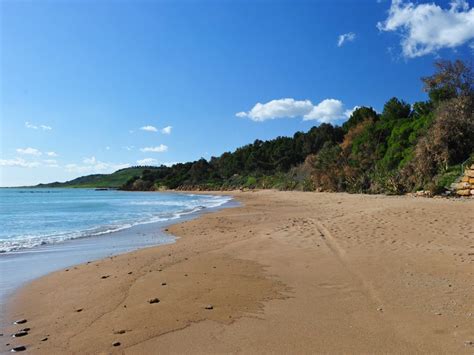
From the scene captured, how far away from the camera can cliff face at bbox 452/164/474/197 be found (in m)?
18.3

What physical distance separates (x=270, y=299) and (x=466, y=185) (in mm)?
17310

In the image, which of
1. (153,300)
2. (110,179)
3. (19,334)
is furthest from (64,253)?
(110,179)

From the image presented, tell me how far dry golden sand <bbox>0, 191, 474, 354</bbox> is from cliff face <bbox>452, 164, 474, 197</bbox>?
1022cm

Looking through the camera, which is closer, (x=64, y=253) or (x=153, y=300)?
(x=153, y=300)

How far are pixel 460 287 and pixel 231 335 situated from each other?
10.8 ft

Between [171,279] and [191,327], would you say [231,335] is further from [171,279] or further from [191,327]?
[171,279]

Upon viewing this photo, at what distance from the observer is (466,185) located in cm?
1866

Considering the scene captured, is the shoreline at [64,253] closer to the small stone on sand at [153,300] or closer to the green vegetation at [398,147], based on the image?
the small stone on sand at [153,300]

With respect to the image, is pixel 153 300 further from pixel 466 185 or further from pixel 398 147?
pixel 398 147

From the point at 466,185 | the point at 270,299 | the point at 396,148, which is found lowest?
the point at 270,299

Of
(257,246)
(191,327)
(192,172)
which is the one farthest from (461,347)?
(192,172)

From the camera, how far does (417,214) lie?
12.4m

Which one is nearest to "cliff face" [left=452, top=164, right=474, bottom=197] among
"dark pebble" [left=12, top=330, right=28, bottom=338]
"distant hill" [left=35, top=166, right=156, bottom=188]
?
"dark pebble" [left=12, top=330, right=28, bottom=338]

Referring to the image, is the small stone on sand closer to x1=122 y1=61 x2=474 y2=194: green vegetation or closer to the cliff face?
the cliff face
